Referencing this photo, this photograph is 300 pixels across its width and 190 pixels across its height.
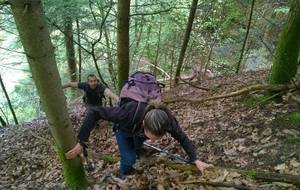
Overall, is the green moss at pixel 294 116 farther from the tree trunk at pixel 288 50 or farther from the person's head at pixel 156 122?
the person's head at pixel 156 122

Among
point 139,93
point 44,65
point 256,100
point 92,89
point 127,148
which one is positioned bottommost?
point 127,148

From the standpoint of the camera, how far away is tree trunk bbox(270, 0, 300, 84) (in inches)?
228

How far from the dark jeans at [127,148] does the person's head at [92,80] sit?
113 inches

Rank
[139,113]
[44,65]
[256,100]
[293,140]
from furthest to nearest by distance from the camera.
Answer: [256,100] → [293,140] → [139,113] → [44,65]

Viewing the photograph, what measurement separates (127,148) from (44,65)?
1842 millimetres

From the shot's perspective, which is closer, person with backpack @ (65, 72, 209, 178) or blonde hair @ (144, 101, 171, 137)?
blonde hair @ (144, 101, 171, 137)

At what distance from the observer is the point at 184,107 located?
8.66 m

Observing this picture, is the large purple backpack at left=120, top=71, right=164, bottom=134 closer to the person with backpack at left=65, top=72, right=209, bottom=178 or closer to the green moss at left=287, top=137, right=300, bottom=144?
the person with backpack at left=65, top=72, right=209, bottom=178

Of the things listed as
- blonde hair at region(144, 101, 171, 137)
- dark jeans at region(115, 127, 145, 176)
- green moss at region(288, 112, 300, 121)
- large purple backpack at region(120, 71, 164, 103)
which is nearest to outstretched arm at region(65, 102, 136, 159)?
large purple backpack at region(120, 71, 164, 103)

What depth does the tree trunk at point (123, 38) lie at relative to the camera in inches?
274

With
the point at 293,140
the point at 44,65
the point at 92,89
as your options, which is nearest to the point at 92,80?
the point at 92,89

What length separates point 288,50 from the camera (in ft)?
20.1

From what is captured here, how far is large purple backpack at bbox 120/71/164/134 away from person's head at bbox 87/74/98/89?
318cm

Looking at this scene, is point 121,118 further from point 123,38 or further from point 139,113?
point 123,38
